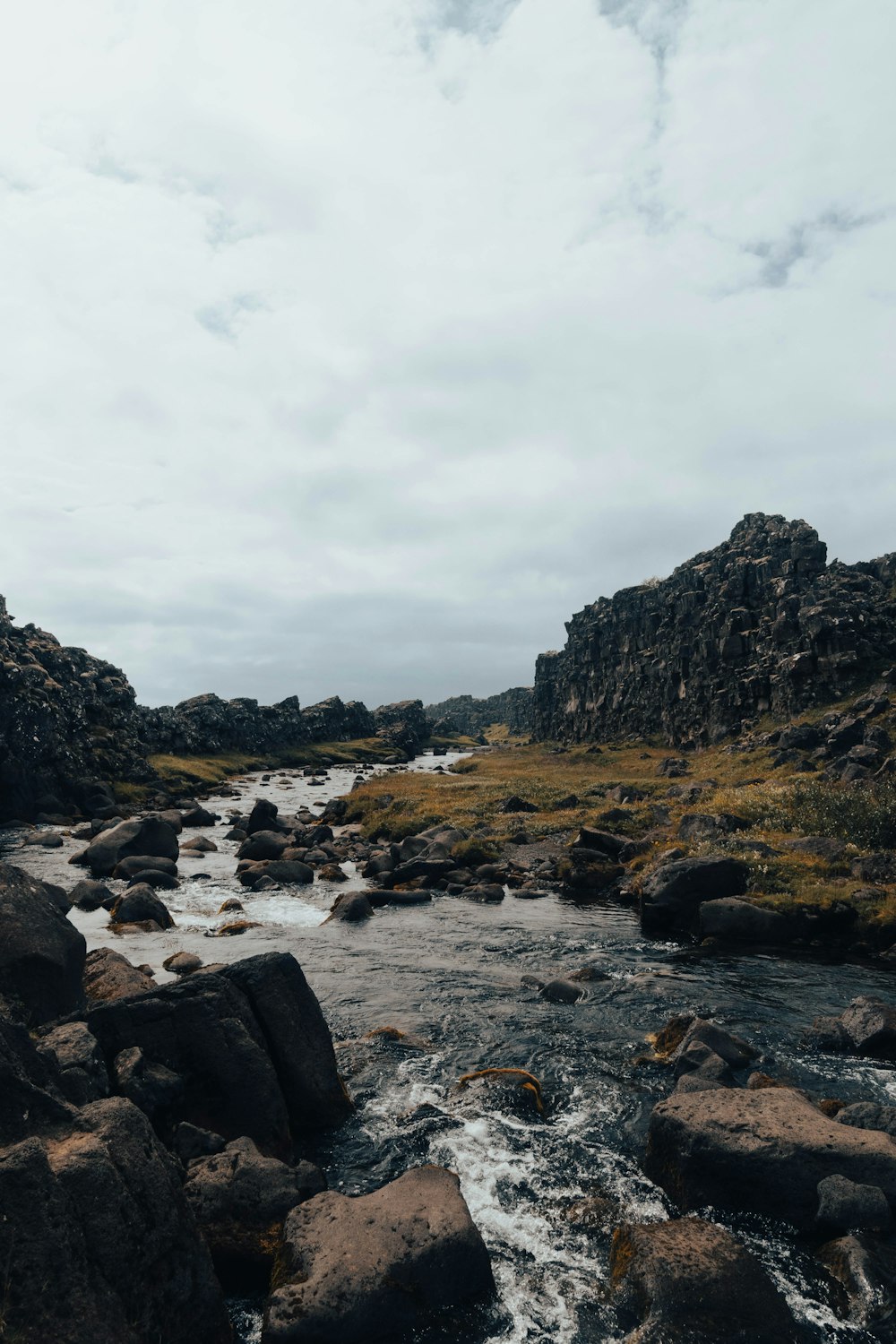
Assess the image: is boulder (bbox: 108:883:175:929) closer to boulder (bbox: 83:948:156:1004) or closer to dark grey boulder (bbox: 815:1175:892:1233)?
boulder (bbox: 83:948:156:1004)

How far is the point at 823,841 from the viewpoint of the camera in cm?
3538

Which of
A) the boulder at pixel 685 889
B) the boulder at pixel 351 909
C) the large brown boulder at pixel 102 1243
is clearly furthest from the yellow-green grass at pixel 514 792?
the large brown boulder at pixel 102 1243

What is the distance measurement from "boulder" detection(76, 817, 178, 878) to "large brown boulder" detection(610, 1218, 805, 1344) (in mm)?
42643

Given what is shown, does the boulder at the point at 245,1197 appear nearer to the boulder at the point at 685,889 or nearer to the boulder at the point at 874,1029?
the boulder at the point at 874,1029

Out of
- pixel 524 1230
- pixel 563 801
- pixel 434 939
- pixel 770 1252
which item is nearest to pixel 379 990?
pixel 434 939

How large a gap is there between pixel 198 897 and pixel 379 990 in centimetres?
1943

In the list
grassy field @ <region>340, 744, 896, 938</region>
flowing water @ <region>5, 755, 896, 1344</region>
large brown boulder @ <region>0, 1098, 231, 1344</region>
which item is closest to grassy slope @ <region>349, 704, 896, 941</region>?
grassy field @ <region>340, 744, 896, 938</region>

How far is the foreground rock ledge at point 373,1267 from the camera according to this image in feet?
30.3

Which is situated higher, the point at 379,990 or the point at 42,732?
the point at 42,732

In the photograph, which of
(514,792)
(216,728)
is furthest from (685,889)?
(216,728)

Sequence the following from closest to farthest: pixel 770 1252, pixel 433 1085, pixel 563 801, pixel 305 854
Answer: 1. pixel 770 1252
2. pixel 433 1085
3. pixel 305 854
4. pixel 563 801

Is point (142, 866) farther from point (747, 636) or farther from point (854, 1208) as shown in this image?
point (747, 636)

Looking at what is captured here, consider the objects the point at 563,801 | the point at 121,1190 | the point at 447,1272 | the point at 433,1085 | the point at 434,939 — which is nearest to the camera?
the point at 121,1190

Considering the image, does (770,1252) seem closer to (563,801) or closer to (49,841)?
(563,801)
